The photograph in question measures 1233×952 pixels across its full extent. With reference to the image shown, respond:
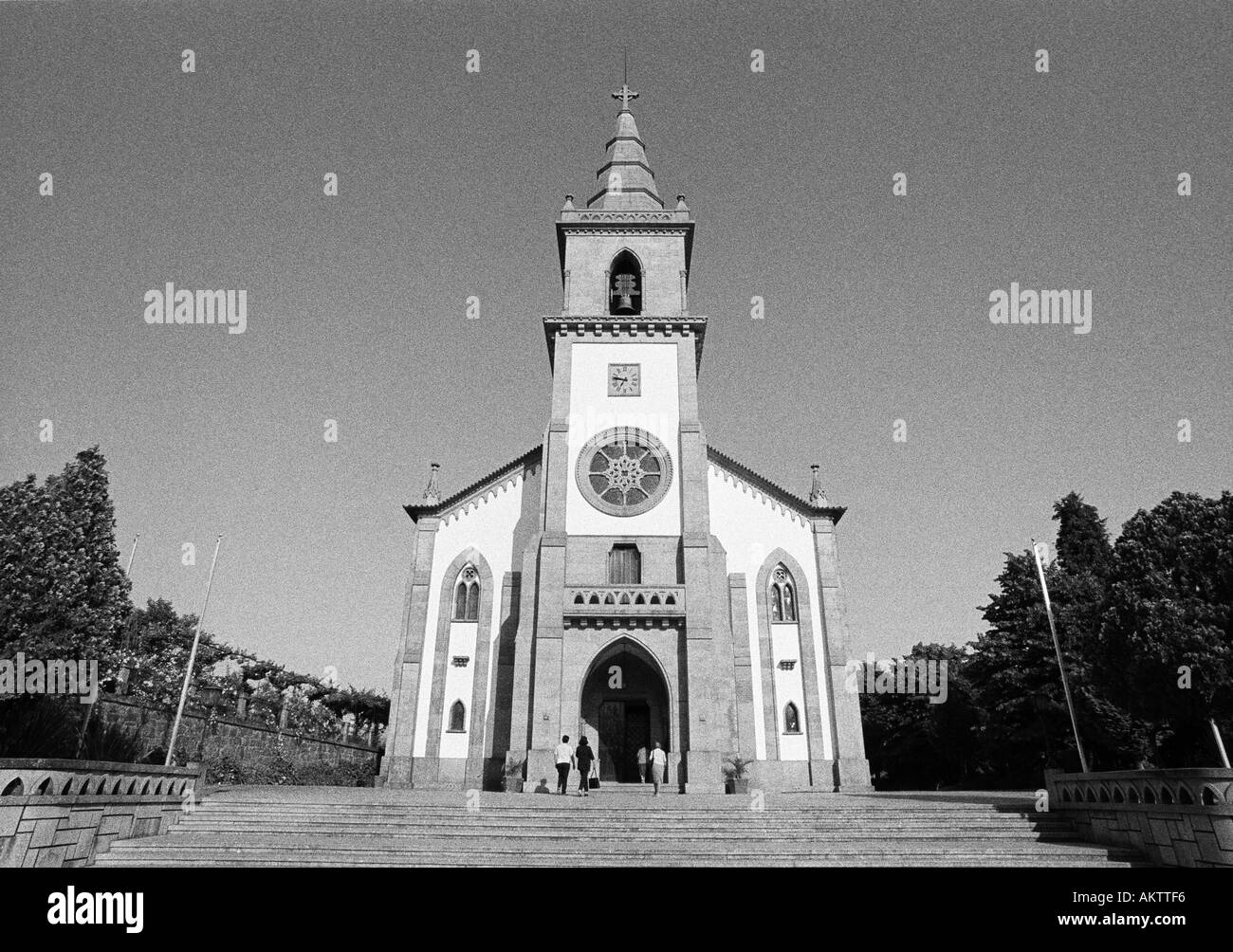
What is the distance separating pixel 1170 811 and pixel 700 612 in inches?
619

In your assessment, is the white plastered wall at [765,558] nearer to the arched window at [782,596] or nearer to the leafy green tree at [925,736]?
the arched window at [782,596]

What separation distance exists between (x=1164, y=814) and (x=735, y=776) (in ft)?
47.5

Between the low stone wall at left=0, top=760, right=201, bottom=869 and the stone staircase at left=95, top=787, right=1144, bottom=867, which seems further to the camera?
the stone staircase at left=95, top=787, right=1144, bottom=867

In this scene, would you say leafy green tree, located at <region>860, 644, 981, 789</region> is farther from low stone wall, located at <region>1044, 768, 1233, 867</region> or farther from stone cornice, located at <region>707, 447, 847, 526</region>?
low stone wall, located at <region>1044, 768, 1233, 867</region>

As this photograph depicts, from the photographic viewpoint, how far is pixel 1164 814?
1137cm

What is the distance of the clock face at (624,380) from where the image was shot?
31109 millimetres

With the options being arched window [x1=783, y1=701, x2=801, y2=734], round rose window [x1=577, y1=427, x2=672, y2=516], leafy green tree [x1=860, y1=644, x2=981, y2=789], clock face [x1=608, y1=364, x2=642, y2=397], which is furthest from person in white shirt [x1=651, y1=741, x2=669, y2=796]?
leafy green tree [x1=860, y1=644, x2=981, y2=789]

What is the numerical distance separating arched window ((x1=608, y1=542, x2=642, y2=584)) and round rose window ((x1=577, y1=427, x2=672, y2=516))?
133 centimetres

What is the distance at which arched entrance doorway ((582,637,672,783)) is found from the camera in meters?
26.5

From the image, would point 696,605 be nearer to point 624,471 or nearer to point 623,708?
point 623,708

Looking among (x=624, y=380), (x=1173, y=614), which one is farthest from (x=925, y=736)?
(x=1173, y=614)

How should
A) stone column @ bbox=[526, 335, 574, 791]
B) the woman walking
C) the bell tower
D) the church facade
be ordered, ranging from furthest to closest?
the church facade
the bell tower
stone column @ bbox=[526, 335, 574, 791]
the woman walking

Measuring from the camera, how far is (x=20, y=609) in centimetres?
2106

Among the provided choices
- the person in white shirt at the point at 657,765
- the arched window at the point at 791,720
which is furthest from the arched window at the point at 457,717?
the arched window at the point at 791,720
